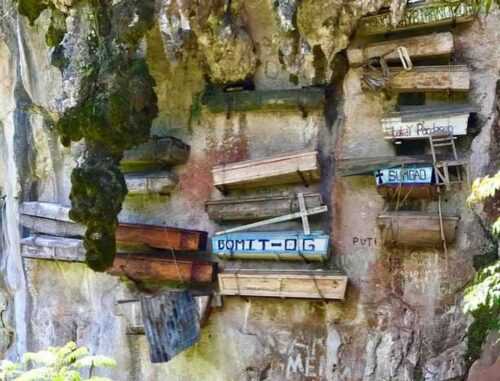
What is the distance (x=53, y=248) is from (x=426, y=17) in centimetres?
340

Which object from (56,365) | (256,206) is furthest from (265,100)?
(56,365)

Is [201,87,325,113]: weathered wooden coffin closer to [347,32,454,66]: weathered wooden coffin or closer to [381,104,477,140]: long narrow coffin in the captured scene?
[347,32,454,66]: weathered wooden coffin

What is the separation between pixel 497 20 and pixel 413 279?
5.91 feet

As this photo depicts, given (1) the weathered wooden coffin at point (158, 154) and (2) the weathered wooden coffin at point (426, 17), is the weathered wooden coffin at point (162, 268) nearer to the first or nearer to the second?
(1) the weathered wooden coffin at point (158, 154)

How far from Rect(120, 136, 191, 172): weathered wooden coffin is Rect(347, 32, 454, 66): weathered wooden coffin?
144cm

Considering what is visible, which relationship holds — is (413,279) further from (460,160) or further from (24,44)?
(24,44)

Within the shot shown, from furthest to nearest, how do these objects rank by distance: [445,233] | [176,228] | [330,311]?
[176,228] < [330,311] < [445,233]

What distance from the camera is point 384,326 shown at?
538cm

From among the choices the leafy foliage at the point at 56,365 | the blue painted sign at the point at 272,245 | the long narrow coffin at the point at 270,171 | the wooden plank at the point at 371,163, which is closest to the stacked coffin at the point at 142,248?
the blue painted sign at the point at 272,245

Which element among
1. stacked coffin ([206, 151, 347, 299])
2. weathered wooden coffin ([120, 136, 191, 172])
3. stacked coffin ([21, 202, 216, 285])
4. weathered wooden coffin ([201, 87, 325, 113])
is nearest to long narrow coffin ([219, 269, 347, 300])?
stacked coffin ([206, 151, 347, 299])

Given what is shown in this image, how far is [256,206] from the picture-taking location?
572 centimetres

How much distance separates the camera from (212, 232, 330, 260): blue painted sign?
17.8ft

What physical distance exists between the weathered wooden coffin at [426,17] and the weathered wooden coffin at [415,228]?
126 cm

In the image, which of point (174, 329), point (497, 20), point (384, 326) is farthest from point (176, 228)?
→ point (497, 20)
